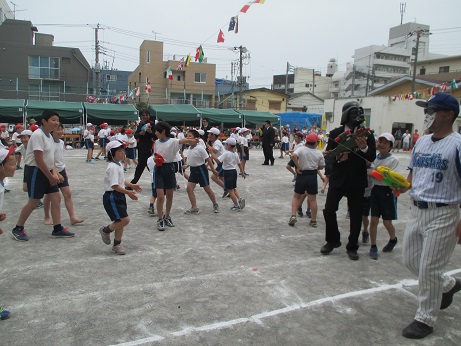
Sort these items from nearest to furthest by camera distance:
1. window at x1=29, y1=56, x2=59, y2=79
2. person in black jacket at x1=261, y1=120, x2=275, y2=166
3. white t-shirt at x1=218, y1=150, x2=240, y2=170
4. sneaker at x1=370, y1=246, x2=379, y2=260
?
sneaker at x1=370, y1=246, x2=379, y2=260
white t-shirt at x1=218, y1=150, x2=240, y2=170
person in black jacket at x1=261, y1=120, x2=275, y2=166
window at x1=29, y1=56, x2=59, y2=79

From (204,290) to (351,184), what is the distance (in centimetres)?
239

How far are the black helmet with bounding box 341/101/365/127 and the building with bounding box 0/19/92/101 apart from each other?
32.9 meters

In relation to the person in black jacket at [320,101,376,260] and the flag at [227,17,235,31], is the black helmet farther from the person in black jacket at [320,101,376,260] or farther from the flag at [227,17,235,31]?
the flag at [227,17,235,31]

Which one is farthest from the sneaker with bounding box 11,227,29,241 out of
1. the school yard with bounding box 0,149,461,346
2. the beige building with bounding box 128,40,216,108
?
the beige building with bounding box 128,40,216,108

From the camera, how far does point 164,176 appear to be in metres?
6.19

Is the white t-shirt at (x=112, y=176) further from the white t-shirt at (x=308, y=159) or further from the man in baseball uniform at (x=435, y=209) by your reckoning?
the man in baseball uniform at (x=435, y=209)

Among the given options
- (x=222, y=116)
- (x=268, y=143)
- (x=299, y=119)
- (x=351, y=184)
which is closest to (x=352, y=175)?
(x=351, y=184)

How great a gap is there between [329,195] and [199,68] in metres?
42.3

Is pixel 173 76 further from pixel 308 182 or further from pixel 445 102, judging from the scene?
pixel 445 102

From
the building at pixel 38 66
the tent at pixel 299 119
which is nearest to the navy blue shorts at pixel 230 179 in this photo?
the tent at pixel 299 119

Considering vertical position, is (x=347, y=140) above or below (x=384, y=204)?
above

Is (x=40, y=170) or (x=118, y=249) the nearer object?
(x=118, y=249)

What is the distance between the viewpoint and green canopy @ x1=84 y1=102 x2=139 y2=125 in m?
23.6

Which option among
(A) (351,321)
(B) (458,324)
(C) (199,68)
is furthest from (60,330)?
(C) (199,68)
